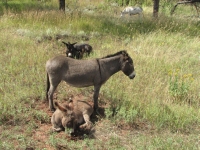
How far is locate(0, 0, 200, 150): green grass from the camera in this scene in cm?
523

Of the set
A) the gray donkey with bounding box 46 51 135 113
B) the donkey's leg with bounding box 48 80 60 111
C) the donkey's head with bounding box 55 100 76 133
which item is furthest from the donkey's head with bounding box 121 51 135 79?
the donkey's head with bounding box 55 100 76 133

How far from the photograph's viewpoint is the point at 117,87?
6949 millimetres

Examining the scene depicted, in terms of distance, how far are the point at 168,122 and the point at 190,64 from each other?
4049mm

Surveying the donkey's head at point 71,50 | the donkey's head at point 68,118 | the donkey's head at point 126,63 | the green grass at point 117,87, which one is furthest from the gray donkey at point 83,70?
the donkey's head at point 71,50

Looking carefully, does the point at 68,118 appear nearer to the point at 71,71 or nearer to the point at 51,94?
the point at 51,94

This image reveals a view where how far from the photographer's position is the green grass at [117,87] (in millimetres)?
5230

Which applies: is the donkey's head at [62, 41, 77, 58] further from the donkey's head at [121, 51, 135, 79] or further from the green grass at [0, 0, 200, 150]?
the donkey's head at [121, 51, 135, 79]

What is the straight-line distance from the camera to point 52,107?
5832 mm

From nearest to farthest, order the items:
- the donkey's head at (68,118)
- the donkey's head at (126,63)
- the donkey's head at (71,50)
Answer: the donkey's head at (68,118) < the donkey's head at (126,63) < the donkey's head at (71,50)

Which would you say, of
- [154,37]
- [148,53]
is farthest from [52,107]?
[154,37]

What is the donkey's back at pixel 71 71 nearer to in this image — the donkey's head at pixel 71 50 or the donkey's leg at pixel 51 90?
the donkey's leg at pixel 51 90

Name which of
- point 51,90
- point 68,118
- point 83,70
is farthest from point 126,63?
point 68,118

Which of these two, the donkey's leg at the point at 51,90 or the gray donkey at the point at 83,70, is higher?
the gray donkey at the point at 83,70

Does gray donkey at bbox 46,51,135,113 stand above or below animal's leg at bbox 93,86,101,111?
above
